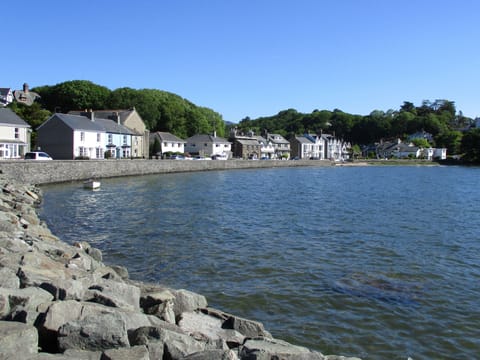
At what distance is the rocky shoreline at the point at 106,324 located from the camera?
5.23 metres

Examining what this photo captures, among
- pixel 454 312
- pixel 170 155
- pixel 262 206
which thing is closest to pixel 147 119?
pixel 170 155

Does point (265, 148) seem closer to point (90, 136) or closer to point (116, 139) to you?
point (116, 139)

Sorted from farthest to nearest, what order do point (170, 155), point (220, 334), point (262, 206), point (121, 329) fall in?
1. point (170, 155)
2. point (262, 206)
3. point (220, 334)
4. point (121, 329)

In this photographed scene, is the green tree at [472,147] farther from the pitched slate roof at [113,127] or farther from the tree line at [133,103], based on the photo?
the pitched slate roof at [113,127]

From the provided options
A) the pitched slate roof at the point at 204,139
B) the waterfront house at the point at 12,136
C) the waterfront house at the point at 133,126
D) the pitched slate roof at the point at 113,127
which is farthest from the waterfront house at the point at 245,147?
the waterfront house at the point at 12,136

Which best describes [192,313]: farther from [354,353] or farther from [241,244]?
[241,244]

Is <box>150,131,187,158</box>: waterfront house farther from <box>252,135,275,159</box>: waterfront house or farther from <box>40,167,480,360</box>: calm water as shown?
<box>40,167,480,360</box>: calm water

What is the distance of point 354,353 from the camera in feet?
27.5

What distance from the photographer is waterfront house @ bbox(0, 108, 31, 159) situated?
48.4 meters

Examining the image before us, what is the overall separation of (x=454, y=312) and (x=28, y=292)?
8.90 m

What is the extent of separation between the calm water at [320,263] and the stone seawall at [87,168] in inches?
433

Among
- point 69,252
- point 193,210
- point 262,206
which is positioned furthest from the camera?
point 262,206

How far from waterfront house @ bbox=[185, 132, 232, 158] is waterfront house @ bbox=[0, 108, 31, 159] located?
178 feet

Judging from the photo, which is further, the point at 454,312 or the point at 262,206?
the point at 262,206
